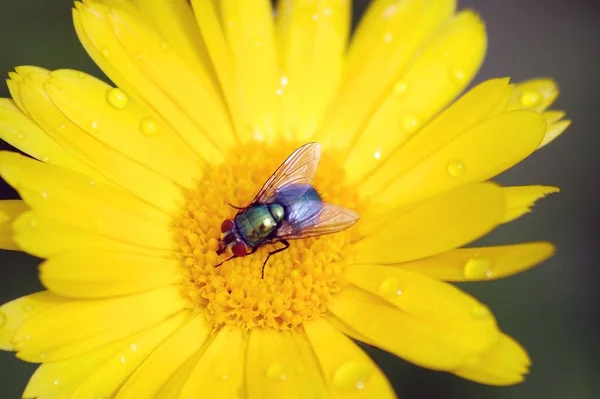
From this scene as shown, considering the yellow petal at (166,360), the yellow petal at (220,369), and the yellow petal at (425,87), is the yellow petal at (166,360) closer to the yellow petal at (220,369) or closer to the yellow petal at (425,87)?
the yellow petal at (220,369)

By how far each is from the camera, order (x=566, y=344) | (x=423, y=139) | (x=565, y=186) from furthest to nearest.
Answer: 1. (x=565, y=186)
2. (x=566, y=344)
3. (x=423, y=139)

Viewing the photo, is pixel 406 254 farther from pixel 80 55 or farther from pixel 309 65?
pixel 80 55

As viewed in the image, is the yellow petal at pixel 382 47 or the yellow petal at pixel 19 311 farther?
the yellow petal at pixel 382 47

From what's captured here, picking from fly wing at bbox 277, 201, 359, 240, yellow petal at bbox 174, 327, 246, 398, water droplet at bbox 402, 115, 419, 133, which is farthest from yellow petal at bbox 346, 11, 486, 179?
yellow petal at bbox 174, 327, 246, 398

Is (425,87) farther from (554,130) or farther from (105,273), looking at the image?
(105,273)

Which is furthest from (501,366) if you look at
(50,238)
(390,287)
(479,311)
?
(50,238)

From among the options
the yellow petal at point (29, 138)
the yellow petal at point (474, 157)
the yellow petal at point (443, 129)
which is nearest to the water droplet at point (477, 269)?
the yellow petal at point (474, 157)

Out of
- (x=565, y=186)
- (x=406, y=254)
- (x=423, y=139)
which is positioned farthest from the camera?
(x=565, y=186)

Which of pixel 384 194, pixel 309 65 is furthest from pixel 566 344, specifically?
pixel 309 65
